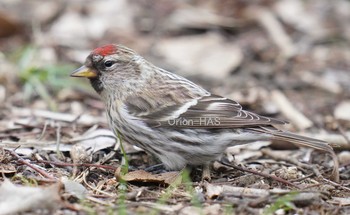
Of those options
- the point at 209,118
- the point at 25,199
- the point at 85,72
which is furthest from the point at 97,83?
the point at 25,199

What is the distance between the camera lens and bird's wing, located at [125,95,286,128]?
14.8ft

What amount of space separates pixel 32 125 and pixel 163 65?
2.30m

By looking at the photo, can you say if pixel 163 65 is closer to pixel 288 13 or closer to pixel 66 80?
pixel 66 80

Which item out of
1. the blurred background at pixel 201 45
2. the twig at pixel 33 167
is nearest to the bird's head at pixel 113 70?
the twig at pixel 33 167

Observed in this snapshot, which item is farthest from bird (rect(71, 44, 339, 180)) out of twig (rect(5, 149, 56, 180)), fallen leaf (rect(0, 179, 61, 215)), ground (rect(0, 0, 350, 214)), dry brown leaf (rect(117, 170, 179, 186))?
fallen leaf (rect(0, 179, 61, 215))

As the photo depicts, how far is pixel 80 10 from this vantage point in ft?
27.9

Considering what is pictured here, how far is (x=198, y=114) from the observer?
4.56 m

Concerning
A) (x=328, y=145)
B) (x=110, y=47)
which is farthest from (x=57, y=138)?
(x=328, y=145)

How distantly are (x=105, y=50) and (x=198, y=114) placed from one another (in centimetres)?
82

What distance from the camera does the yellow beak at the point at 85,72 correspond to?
4.78 m

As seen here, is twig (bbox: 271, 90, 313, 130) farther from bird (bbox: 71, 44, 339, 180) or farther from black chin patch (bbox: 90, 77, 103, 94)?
black chin patch (bbox: 90, 77, 103, 94)

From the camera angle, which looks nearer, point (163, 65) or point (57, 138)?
point (57, 138)

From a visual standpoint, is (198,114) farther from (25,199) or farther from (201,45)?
(201,45)

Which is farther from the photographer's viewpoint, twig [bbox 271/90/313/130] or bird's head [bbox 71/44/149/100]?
twig [bbox 271/90/313/130]
